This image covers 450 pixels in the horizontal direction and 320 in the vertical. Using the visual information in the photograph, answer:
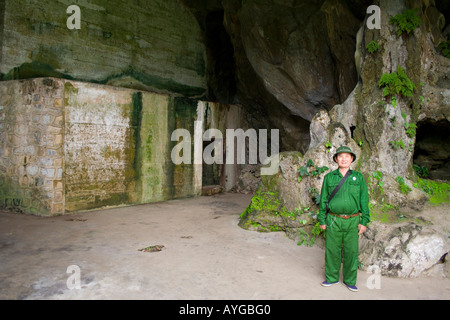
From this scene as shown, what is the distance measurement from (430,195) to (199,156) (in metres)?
6.20

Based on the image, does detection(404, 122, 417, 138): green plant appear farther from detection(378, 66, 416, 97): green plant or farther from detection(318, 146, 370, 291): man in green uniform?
detection(318, 146, 370, 291): man in green uniform

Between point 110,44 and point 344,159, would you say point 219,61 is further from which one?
point 344,159

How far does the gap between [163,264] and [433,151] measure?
5943mm

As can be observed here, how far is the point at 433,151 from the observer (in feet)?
25.6

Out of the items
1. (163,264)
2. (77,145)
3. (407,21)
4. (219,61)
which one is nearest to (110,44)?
(77,145)

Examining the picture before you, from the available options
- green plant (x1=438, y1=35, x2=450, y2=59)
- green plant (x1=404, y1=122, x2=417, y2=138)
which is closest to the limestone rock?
green plant (x1=404, y1=122, x2=417, y2=138)

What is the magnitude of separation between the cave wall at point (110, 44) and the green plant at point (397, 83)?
620 centimetres

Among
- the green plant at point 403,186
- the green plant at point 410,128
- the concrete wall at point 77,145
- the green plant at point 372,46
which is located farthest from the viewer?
the concrete wall at point 77,145

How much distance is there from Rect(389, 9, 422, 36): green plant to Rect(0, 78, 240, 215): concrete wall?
5.60 meters

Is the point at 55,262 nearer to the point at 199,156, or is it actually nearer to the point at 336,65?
the point at 199,156

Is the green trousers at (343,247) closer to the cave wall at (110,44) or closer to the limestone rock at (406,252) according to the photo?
the limestone rock at (406,252)

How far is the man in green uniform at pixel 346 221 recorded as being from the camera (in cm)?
417

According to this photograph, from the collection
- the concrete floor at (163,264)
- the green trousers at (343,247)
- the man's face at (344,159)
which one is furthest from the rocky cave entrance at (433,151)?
the green trousers at (343,247)

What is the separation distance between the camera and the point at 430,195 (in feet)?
19.6
